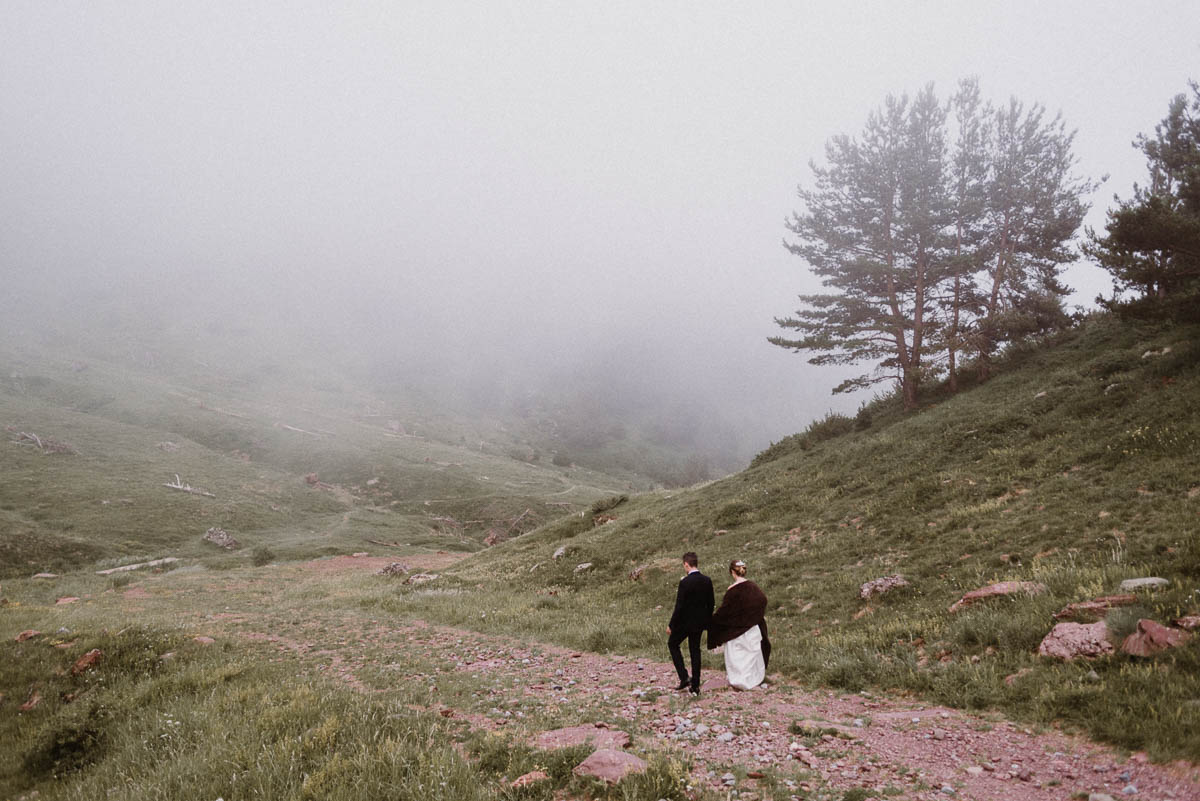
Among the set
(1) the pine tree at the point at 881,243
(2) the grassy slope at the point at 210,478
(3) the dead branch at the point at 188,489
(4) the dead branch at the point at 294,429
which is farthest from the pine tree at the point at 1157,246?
(4) the dead branch at the point at 294,429

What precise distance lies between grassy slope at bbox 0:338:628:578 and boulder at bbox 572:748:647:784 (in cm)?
4582

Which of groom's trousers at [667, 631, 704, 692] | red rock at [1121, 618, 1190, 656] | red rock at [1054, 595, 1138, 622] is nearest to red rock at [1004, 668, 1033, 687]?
red rock at [1121, 618, 1190, 656]

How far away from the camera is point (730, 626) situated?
1007cm

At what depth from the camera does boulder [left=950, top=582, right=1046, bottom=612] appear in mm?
10492

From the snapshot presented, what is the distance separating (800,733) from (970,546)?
10.5 meters

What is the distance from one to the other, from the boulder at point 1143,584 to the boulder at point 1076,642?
1507mm

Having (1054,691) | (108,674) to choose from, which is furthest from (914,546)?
(108,674)

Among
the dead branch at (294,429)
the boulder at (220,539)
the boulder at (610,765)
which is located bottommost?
the boulder at (610,765)

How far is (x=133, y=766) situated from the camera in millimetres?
7465

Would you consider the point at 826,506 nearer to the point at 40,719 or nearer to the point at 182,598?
the point at 40,719

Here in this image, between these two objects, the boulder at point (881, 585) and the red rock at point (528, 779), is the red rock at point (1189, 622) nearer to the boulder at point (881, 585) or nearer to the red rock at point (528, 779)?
the boulder at point (881, 585)

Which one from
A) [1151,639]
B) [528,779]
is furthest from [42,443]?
[1151,639]

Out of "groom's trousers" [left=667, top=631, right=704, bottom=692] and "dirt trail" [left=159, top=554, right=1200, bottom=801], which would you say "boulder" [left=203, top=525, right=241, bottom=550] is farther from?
"groom's trousers" [left=667, top=631, right=704, bottom=692]

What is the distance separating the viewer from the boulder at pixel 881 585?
13719 mm
